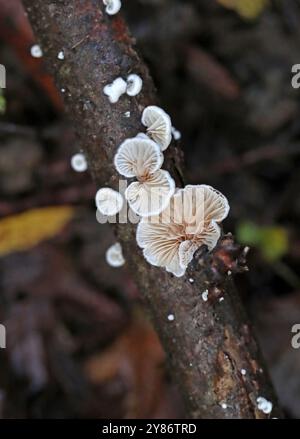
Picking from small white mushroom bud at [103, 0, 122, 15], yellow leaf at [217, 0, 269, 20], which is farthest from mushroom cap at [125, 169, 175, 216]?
yellow leaf at [217, 0, 269, 20]

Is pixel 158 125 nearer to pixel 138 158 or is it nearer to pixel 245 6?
pixel 138 158

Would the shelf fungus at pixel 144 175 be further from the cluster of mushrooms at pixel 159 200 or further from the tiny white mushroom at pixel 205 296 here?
the tiny white mushroom at pixel 205 296

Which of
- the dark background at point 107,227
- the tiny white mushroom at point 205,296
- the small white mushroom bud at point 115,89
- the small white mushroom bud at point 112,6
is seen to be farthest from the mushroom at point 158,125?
the dark background at point 107,227

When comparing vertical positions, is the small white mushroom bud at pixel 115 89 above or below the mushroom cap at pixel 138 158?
above

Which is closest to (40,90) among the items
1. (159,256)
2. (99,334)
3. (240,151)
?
(240,151)

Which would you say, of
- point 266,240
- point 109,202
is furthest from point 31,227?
point 109,202

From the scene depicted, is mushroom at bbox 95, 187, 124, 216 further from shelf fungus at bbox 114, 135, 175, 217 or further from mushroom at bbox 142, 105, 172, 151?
mushroom at bbox 142, 105, 172, 151
